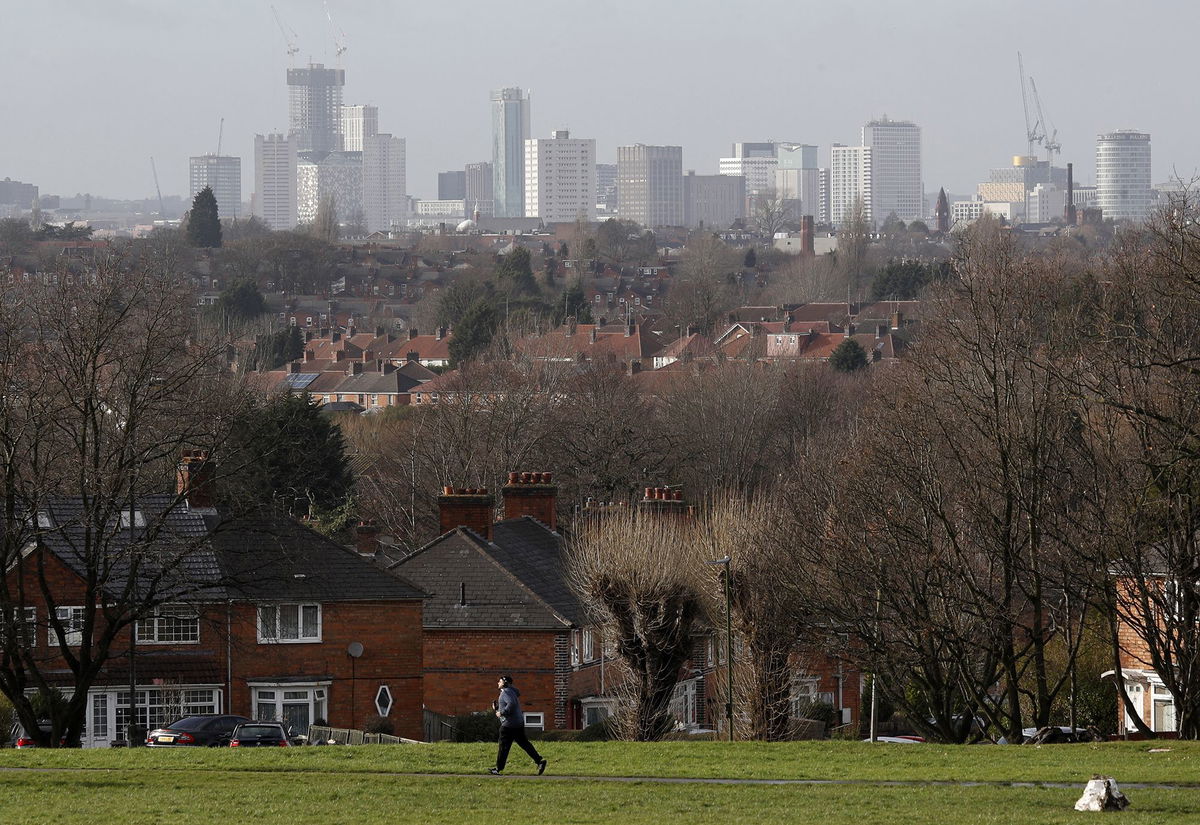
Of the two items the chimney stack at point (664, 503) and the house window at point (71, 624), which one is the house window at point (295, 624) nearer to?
the house window at point (71, 624)

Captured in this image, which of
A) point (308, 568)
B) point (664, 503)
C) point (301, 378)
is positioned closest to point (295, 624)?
point (308, 568)

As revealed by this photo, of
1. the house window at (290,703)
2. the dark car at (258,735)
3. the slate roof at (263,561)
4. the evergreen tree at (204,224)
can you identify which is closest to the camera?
the dark car at (258,735)

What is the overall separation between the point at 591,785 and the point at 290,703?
55.0 feet

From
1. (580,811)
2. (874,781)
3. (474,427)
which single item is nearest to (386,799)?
(580,811)

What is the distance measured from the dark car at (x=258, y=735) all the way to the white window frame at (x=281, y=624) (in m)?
5.80

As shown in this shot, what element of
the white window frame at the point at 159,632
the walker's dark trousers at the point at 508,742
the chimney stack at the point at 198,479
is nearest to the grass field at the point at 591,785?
the walker's dark trousers at the point at 508,742

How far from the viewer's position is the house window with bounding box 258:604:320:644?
117 ft

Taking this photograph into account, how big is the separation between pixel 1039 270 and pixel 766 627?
10552 millimetres

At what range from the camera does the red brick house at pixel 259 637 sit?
34.5 meters

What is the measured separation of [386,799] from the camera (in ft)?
61.6

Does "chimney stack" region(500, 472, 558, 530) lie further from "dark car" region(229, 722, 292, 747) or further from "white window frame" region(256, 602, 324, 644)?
"dark car" region(229, 722, 292, 747)

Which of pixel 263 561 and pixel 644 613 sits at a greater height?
pixel 263 561

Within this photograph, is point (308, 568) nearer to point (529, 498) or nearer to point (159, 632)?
point (159, 632)

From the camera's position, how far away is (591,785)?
20000 millimetres
